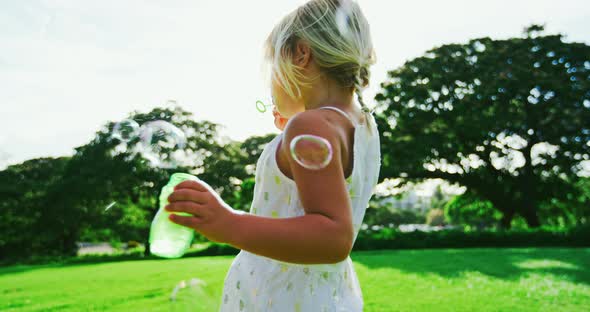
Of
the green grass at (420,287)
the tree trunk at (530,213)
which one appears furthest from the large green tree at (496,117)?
the green grass at (420,287)

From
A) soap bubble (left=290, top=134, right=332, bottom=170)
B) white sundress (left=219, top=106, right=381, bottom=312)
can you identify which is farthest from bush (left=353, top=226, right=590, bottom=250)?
soap bubble (left=290, top=134, right=332, bottom=170)

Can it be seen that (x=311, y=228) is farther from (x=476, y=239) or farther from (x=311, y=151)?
(x=476, y=239)

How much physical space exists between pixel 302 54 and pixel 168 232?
23.4 inches

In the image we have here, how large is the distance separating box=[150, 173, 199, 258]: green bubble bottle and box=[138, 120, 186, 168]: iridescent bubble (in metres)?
0.53

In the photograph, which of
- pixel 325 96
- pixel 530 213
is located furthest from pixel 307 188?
pixel 530 213

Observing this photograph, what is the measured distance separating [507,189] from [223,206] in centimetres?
2886

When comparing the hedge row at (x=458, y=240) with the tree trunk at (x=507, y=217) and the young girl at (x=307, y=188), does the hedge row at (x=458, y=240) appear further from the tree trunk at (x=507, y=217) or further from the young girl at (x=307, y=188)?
the young girl at (x=307, y=188)

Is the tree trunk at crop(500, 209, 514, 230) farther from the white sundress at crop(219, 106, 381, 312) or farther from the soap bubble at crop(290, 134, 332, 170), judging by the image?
the soap bubble at crop(290, 134, 332, 170)

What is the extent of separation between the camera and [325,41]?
1.38m

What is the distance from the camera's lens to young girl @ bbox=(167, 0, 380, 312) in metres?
1.16

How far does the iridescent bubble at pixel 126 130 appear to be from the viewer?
1978 millimetres

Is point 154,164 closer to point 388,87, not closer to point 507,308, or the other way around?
point 507,308

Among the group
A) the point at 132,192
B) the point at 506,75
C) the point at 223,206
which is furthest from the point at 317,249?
the point at 506,75

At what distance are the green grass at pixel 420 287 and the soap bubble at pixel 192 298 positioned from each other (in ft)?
13.4
